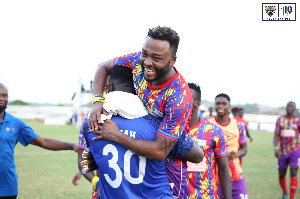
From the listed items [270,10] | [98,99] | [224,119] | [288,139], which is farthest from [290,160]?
[98,99]

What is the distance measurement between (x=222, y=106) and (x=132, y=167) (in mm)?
4469

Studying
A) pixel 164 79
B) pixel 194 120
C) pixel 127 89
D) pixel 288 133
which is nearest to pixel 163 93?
pixel 164 79

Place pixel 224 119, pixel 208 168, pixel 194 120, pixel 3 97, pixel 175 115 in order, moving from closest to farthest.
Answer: pixel 175 115 → pixel 208 168 → pixel 194 120 → pixel 3 97 → pixel 224 119

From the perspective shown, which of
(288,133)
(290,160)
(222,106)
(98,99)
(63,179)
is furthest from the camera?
(63,179)

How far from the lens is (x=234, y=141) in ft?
21.4

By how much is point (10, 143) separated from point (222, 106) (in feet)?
12.9

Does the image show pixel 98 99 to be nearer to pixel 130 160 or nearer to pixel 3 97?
pixel 130 160

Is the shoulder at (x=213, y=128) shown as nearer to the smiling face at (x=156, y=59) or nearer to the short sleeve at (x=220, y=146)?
the short sleeve at (x=220, y=146)

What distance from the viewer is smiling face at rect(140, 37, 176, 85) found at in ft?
8.73

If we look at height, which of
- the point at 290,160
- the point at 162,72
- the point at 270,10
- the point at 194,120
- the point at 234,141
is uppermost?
the point at 270,10

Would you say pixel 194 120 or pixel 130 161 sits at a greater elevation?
pixel 130 161

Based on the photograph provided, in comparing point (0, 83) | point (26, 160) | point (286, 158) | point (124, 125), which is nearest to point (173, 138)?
point (124, 125)

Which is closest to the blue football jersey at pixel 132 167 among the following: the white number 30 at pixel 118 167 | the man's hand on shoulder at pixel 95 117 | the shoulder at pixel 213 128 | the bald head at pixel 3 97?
the white number 30 at pixel 118 167

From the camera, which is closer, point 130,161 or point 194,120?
point 130,161
